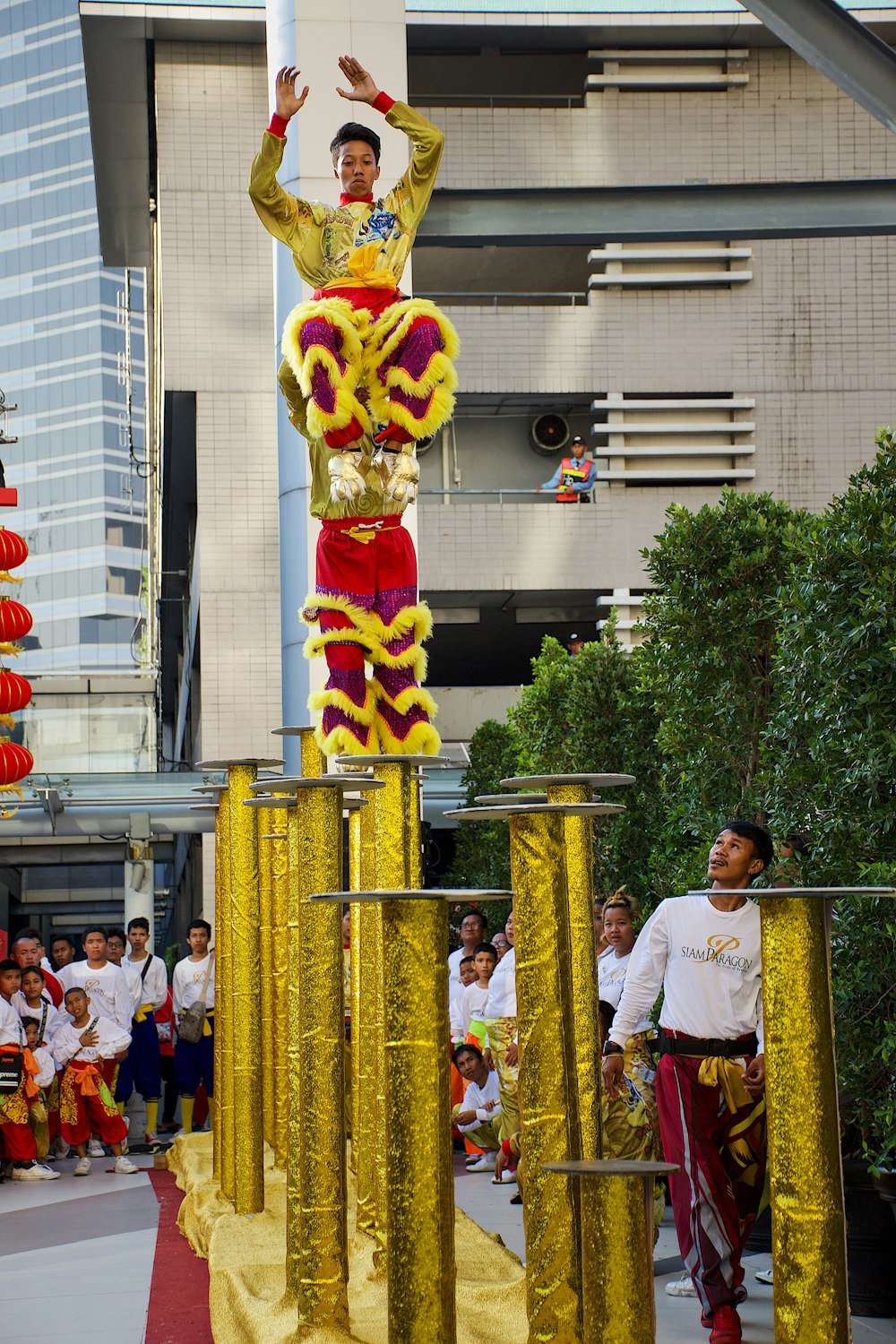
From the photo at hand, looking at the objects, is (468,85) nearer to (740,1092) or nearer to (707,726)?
(707,726)

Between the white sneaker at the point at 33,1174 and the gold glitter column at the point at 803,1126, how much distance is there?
6631mm

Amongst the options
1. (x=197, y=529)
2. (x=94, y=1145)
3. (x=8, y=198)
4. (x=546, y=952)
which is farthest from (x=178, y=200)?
(x=8, y=198)

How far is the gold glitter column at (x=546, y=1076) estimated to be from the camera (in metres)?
2.75

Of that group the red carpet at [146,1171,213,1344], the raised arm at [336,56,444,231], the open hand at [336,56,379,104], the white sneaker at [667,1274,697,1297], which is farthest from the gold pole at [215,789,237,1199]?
the open hand at [336,56,379,104]

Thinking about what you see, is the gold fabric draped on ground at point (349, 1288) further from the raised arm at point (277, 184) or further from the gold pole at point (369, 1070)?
the raised arm at point (277, 184)

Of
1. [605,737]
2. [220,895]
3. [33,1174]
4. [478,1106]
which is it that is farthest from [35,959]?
[220,895]

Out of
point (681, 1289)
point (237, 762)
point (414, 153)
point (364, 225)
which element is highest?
point (414, 153)

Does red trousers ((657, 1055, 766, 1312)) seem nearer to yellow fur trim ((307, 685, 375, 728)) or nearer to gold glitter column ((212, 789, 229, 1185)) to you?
yellow fur trim ((307, 685, 375, 728))

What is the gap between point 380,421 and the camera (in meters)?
4.80

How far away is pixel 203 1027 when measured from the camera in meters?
8.92

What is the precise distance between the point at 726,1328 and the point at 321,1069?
1458mm

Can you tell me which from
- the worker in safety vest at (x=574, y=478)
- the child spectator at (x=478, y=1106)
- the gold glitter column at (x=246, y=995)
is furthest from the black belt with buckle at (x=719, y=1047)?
the worker in safety vest at (x=574, y=478)

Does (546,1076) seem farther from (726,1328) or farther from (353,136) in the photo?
(353,136)

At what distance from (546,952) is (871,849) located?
2.05 meters
